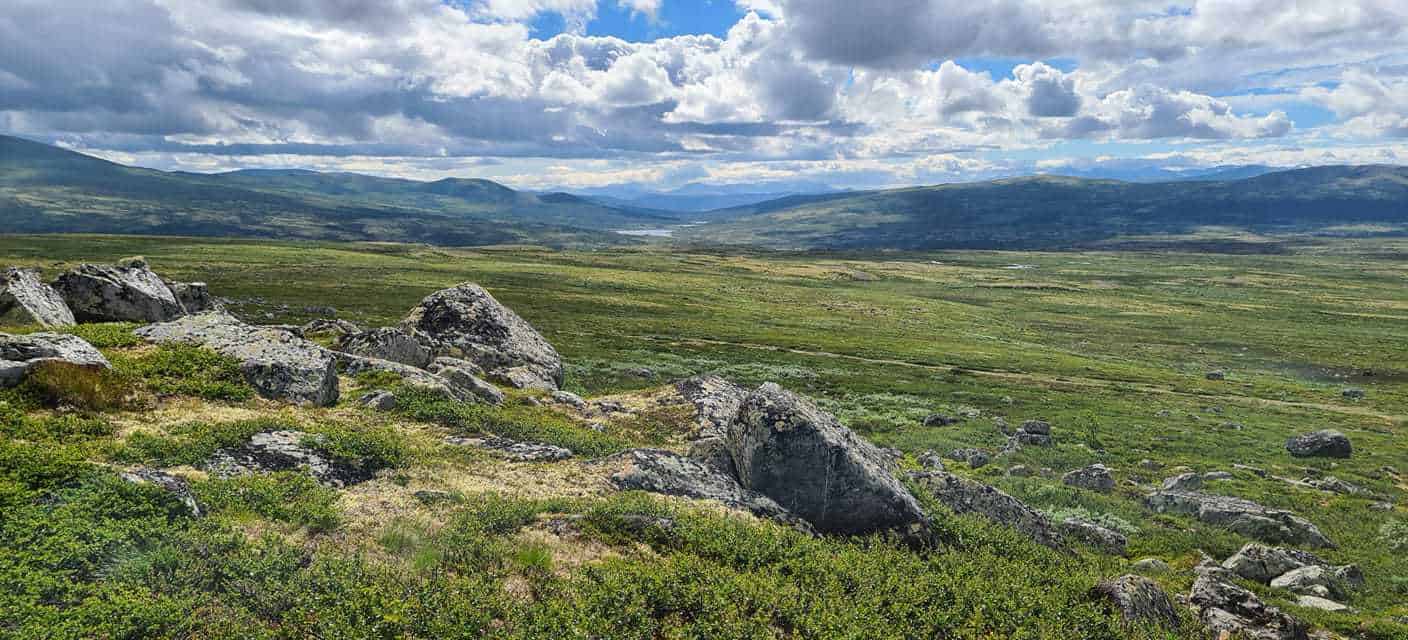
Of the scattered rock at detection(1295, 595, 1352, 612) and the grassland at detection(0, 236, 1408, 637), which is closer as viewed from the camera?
the grassland at detection(0, 236, 1408, 637)

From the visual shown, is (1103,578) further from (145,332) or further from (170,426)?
(145,332)

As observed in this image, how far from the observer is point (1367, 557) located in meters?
25.6

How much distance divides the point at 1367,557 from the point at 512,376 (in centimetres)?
4047

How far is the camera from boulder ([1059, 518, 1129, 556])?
24.7 m

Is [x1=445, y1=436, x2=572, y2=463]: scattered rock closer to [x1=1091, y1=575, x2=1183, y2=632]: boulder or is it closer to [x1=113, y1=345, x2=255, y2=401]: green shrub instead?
[x1=113, y1=345, x2=255, y2=401]: green shrub

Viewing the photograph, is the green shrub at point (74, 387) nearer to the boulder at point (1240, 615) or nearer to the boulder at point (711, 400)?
the boulder at point (711, 400)

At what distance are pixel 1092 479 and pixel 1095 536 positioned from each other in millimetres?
13017

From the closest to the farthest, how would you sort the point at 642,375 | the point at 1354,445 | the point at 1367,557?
1. the point at 1367,557
2. the point at 1354,445
3. the point at 642,375

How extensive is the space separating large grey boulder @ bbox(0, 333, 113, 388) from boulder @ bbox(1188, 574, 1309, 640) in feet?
111

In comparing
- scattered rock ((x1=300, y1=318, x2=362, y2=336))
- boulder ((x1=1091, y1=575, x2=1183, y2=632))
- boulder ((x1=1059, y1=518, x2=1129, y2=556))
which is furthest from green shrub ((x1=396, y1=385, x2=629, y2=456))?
scattered rock ((x1=300, y1=318, x2=362, y2=336))

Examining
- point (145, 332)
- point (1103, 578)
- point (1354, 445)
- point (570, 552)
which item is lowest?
point (1354, 445)

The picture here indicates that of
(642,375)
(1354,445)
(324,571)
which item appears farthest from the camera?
(642,375)

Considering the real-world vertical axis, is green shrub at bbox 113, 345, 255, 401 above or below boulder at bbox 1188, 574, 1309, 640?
above

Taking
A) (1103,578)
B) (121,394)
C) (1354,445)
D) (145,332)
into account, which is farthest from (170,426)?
(1354,445)
